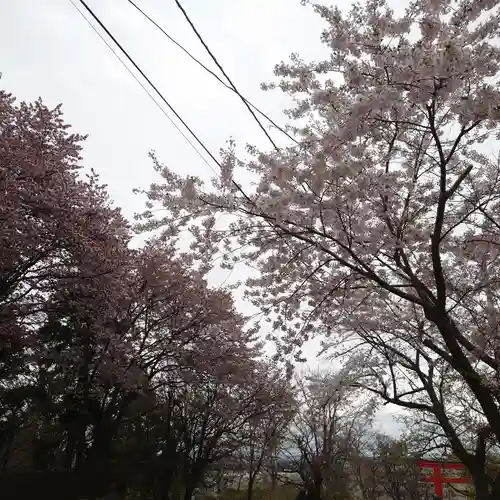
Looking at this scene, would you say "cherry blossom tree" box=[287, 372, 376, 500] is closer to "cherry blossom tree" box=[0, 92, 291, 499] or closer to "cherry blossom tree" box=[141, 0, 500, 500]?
"cherry blossom tree" box=[0, 92, 291, 499]

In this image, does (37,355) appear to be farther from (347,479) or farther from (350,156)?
(347,479)

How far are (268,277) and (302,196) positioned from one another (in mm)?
1779

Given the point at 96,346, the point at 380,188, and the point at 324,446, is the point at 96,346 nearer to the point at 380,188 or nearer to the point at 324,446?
the point at 380,188

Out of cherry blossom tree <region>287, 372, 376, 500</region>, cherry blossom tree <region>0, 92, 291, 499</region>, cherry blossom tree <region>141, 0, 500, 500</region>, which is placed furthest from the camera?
cherry blossom tree <region>287, 372, 376, 500</region>

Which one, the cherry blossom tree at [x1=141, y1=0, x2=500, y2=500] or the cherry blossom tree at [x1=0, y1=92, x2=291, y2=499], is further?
the cherry blossom tree at [x1=0, y1=92, x2=291, y2=499]

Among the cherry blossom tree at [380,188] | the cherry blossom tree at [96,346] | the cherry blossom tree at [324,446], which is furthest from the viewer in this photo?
the cherry blossom tree at [324,446]

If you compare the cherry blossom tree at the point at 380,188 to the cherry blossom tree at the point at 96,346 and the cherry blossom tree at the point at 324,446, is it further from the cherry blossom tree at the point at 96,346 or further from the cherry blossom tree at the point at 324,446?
the cherry blossom tree at the point at 324,446

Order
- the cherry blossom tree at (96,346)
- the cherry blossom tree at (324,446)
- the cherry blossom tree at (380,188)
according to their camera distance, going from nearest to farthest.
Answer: the cherry blossom tree at (380,188) → the cherry blossom tree at (96,346) → the cherry blossom tree at (324,446)

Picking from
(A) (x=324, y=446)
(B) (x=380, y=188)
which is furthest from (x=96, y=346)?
(A) (x=324, y=446)

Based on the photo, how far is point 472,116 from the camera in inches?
146

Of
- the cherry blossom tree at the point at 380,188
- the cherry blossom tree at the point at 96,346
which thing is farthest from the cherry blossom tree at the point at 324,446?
the cherry blossom tree at the point at 380,188

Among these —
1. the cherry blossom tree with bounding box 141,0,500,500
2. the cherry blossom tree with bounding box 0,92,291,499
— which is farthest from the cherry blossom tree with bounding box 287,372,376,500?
the cherry blossom tree with bounding box 141,0,500,500

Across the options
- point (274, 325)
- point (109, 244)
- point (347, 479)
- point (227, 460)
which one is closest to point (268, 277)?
point (274, 325)

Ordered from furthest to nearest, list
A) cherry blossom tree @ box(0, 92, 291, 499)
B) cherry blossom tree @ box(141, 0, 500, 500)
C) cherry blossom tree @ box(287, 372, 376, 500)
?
cherry blossom tree @ box(287, 372, 376, 500), cherry blossom tree @ box(0, 92, 291, 499), cherry blossom tree @ box(141, 0, 500, 500)
